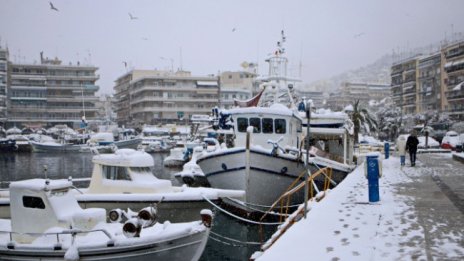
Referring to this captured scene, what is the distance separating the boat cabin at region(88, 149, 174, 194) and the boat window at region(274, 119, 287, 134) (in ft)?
26.7

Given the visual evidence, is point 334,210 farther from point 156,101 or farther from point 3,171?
point 156,101

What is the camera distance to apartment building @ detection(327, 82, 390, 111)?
5994 inches

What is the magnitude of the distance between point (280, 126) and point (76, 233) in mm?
13061

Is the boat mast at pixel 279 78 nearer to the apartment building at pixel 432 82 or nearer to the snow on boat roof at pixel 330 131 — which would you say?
the snow on boat roof at pixel 330 131

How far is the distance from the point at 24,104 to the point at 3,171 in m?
57.0

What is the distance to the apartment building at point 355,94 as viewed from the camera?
152m

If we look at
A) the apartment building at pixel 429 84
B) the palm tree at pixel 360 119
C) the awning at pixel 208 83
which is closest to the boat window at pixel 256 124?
the palm tree at pixel 360 119

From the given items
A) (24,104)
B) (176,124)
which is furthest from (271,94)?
(24,104)

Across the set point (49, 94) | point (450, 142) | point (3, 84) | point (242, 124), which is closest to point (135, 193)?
point (242, 124)

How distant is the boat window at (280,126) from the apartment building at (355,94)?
12649 cm

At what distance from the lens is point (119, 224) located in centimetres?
1132

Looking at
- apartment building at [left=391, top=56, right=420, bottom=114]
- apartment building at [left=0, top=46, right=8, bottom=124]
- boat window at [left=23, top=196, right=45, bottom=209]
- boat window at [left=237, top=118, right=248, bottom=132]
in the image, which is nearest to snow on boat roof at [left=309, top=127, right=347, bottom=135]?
boat window at [left=237, top=118, right=248, bottom=132]

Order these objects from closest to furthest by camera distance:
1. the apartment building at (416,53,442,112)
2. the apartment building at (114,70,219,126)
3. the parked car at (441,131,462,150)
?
1. the parked car at (441,131,462,150)
2. the apartment building at (416,53,442,112)
3. the apartment building at (114,70,219,126)

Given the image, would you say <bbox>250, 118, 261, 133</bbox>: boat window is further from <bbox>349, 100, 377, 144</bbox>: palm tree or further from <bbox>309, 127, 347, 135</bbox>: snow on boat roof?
<bbox>349, 100, 377, 144</bbox>: palm tree
